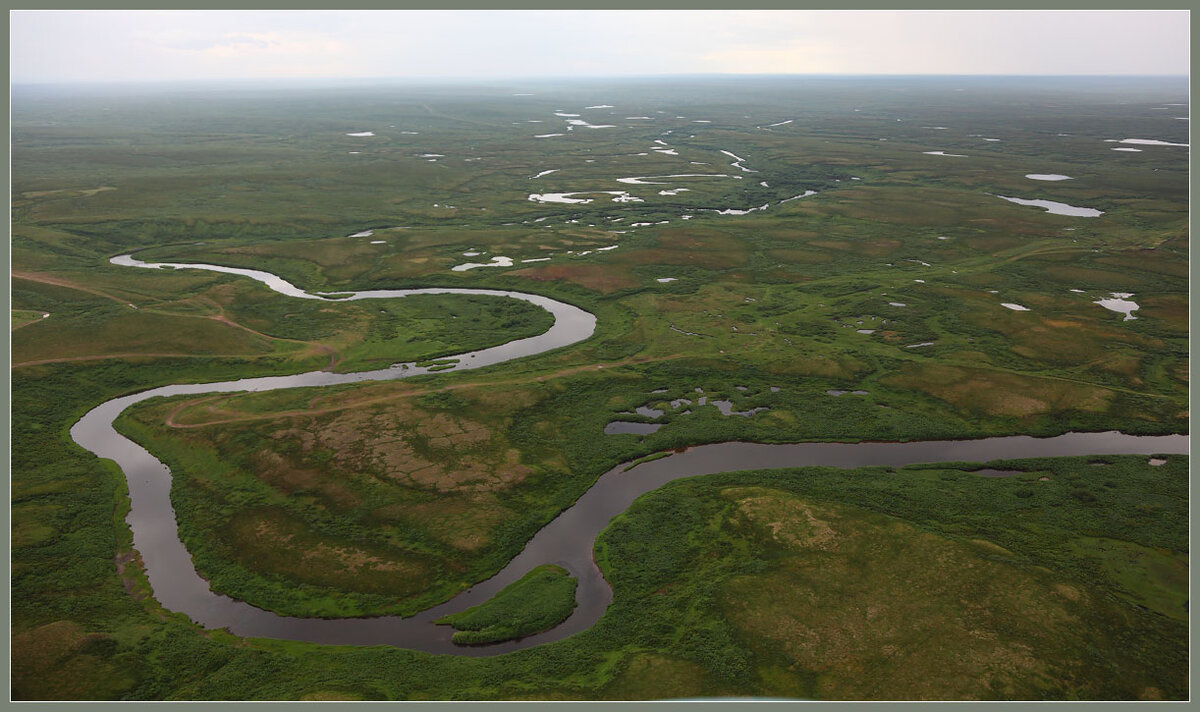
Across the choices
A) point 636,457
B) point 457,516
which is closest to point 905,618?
point 636,457

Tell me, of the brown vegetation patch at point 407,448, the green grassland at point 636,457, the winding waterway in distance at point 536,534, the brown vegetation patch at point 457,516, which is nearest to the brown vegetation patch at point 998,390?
the green grassland at point 636,457

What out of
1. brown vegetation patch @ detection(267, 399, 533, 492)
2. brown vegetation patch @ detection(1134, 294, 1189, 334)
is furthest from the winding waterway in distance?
brown vegetation patch @ detection(1134, 294, 1189, 334)

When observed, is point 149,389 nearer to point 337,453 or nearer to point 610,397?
point 337,453

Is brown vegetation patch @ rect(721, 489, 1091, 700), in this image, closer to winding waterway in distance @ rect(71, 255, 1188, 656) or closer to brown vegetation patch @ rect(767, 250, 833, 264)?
winding waterway in distance @ rect(71, 255, 1188, 656)

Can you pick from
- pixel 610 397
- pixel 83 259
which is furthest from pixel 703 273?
pixel 83 259

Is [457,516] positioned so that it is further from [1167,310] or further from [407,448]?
[1167,310]
